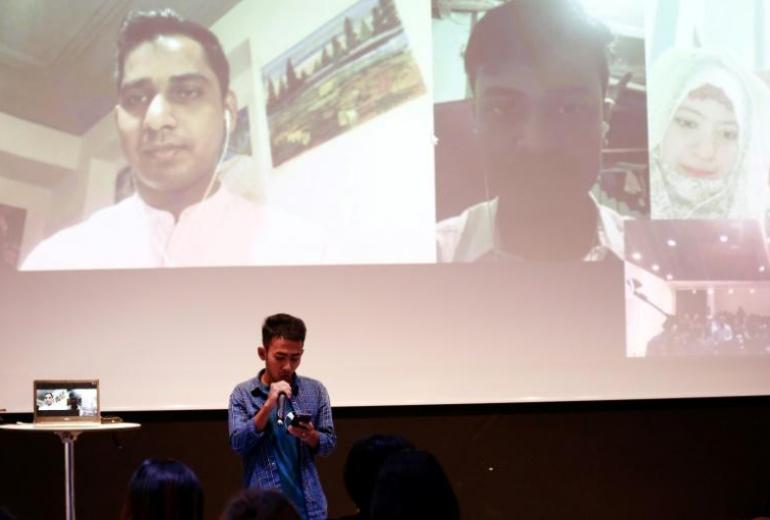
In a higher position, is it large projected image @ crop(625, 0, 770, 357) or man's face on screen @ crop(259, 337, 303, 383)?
large projected image @ crop(625, 0, 770, 357)

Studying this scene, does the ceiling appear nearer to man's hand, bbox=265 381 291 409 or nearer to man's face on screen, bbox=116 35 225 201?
man's face on screen, bbox=116 35 225 201

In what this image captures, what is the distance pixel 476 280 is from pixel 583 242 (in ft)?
1.59

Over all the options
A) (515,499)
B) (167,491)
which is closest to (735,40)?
(515,499)

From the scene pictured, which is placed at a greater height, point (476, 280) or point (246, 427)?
point (476, 280)

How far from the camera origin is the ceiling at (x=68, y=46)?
4961mm

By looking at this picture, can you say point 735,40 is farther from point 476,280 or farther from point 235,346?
point 235,346

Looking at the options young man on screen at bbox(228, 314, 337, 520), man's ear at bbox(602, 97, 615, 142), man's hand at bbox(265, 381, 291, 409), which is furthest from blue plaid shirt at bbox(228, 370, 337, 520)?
man's ear at bbox(602, 97, 615, 142)

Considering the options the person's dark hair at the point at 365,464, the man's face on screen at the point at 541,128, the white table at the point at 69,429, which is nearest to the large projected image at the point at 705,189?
the man's face on screen at the point at 541,128

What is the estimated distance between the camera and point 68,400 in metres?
4.03

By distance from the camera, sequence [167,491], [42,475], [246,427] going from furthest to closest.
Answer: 1. [42,475]
2. [246,427]
3. [167,491]

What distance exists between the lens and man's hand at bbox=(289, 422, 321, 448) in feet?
11.4

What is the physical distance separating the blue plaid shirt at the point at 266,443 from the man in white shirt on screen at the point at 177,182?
128 centimetres

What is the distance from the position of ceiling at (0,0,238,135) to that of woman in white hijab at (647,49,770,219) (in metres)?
1.94

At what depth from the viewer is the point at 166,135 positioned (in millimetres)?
4953
